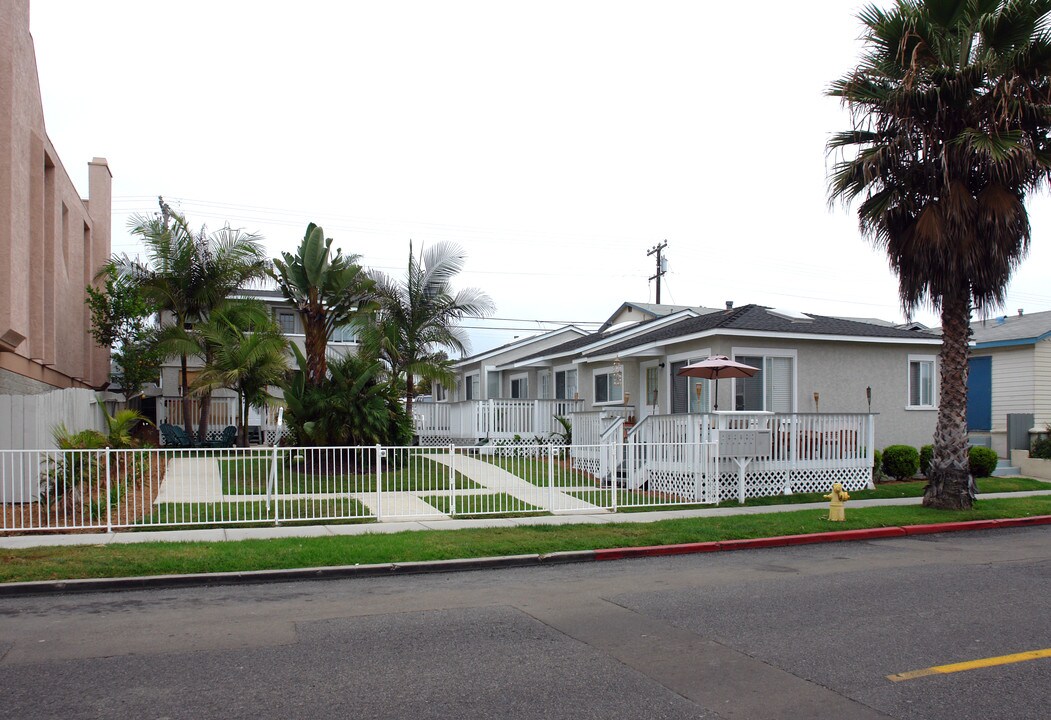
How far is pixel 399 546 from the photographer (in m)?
10.8

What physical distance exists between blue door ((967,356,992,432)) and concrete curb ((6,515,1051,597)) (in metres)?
13.2

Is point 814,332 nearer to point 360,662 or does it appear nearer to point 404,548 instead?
point 404,548

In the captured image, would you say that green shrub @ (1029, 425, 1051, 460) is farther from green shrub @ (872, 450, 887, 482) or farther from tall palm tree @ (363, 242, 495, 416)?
tall palm tree @ (363, 242, 495, 416)

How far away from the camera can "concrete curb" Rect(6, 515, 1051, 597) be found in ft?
29.1

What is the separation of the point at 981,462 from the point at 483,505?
1297cm

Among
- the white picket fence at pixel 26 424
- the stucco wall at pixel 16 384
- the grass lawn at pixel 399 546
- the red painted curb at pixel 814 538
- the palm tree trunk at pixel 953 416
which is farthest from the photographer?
the stucco wall at pixel 16 384

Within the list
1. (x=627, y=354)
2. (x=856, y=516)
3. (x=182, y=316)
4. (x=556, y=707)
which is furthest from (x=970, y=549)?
(x=182, y=316)

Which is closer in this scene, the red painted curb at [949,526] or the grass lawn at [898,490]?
the red painted curb at [949,526]

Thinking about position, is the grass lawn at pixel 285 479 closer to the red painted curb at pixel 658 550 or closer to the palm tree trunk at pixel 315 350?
the red painted curb at pixel 658 550

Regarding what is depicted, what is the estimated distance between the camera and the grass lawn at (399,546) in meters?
9.48

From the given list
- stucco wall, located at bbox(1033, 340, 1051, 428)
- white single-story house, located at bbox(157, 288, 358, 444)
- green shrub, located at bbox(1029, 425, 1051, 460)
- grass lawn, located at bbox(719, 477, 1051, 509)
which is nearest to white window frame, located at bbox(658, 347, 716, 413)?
grass lawn, located at bbox(719, 477, 1051, 509)

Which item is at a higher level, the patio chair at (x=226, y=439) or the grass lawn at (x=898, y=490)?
the patio chair at (x=226, y=439)

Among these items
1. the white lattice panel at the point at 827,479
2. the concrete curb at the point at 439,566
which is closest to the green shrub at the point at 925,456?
the white lattice panel at the point at 827,479

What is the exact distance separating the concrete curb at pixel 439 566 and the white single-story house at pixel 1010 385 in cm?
1195
